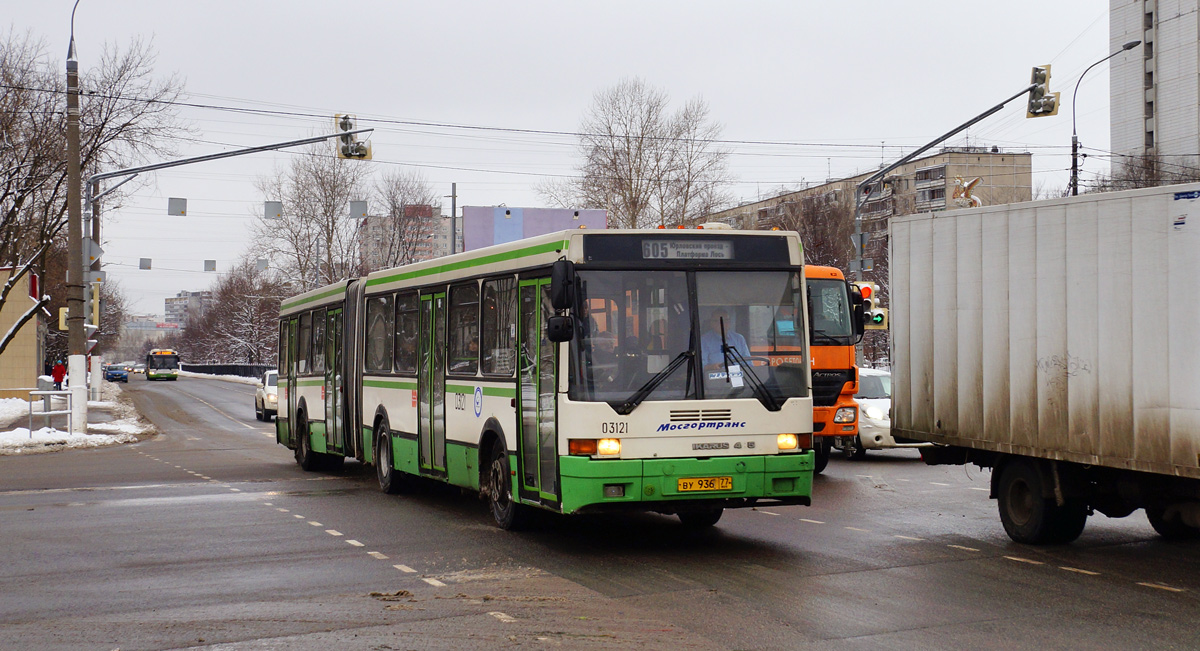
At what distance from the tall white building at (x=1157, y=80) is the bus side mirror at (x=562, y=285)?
81.8 metres

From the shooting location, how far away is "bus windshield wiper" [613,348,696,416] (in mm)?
10555

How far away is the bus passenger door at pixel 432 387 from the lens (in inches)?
558

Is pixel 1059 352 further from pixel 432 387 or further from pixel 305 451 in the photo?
pixel 305 451

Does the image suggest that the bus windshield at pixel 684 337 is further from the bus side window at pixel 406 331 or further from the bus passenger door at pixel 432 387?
the bus side window at pixel 406 331

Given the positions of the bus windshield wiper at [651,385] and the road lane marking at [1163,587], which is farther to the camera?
the bus windshield wiper at [651,385]

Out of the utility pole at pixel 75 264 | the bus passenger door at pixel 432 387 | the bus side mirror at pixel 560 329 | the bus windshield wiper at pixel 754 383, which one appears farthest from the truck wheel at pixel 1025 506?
the utility pole at pixel 75 264

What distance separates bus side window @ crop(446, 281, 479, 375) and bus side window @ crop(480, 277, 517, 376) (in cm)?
25

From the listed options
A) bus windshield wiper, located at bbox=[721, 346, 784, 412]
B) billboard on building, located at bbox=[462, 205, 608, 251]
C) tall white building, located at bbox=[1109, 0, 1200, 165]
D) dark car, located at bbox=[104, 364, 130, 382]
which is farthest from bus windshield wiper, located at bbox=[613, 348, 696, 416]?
dark car, located at bbox=[104, 364, 130, 382]

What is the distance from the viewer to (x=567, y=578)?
31.6ft

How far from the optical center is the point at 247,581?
9672 mm

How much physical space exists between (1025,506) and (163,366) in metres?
101

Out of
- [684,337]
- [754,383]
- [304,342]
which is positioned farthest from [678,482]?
[304,342]

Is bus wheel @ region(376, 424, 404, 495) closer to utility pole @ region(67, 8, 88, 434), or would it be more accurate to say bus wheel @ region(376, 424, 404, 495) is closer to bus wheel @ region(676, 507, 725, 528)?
bus wheel @ region(676, 507, 725, 528)

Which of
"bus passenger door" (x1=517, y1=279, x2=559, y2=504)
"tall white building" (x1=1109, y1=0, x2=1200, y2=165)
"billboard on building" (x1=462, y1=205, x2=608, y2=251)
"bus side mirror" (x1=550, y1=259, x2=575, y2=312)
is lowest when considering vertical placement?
"bus passenger door" (x1=517, y1=279, x2=559, y2=504)
